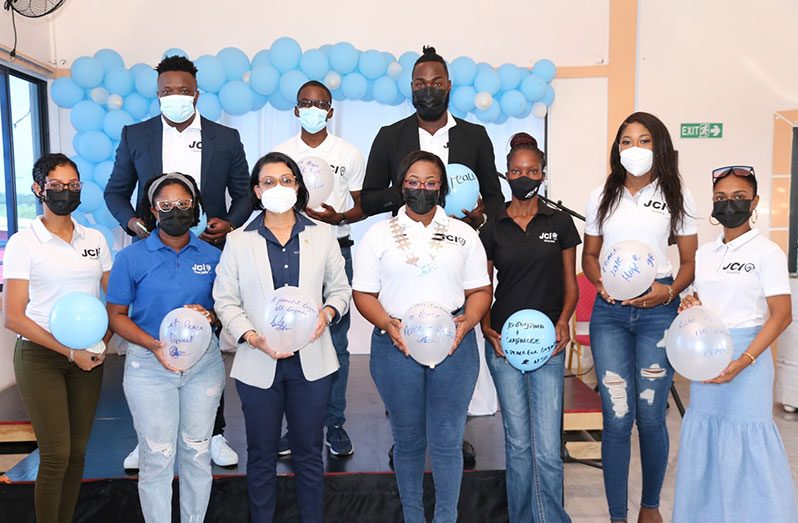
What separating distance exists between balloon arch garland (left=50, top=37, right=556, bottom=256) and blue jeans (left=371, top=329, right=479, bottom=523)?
9.77 ft

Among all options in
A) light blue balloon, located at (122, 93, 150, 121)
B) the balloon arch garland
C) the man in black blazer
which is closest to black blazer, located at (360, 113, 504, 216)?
the man in black blazer

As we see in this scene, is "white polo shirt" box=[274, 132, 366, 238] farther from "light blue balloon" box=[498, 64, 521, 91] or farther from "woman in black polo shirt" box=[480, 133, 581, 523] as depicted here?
"light blue balloon" box=[498, 64, 521, 91]

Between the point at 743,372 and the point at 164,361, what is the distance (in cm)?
194

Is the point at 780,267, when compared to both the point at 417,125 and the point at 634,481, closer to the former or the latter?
the point at 417,125

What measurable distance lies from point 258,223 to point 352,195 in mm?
803

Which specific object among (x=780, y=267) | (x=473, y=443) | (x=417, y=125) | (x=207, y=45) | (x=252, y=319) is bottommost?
(x=473, y=443)

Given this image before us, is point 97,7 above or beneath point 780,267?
above

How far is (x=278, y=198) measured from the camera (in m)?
2.31

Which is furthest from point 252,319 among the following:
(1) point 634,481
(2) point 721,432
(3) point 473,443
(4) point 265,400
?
(1) point 634,481

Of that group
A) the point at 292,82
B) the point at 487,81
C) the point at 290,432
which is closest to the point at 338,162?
the point at 290,432

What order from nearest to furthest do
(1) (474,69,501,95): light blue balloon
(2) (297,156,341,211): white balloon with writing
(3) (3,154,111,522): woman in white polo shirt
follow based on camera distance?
(3) (3,154,111,522): woman in white polo shirt < (2) (297,156,341,211): white balloon with writing < (1) (474,69,501,95): light blue balloon

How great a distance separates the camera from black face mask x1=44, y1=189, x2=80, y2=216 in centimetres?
238

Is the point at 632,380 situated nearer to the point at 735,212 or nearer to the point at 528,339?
the point at 528,339

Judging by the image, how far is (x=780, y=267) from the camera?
7.27ft
